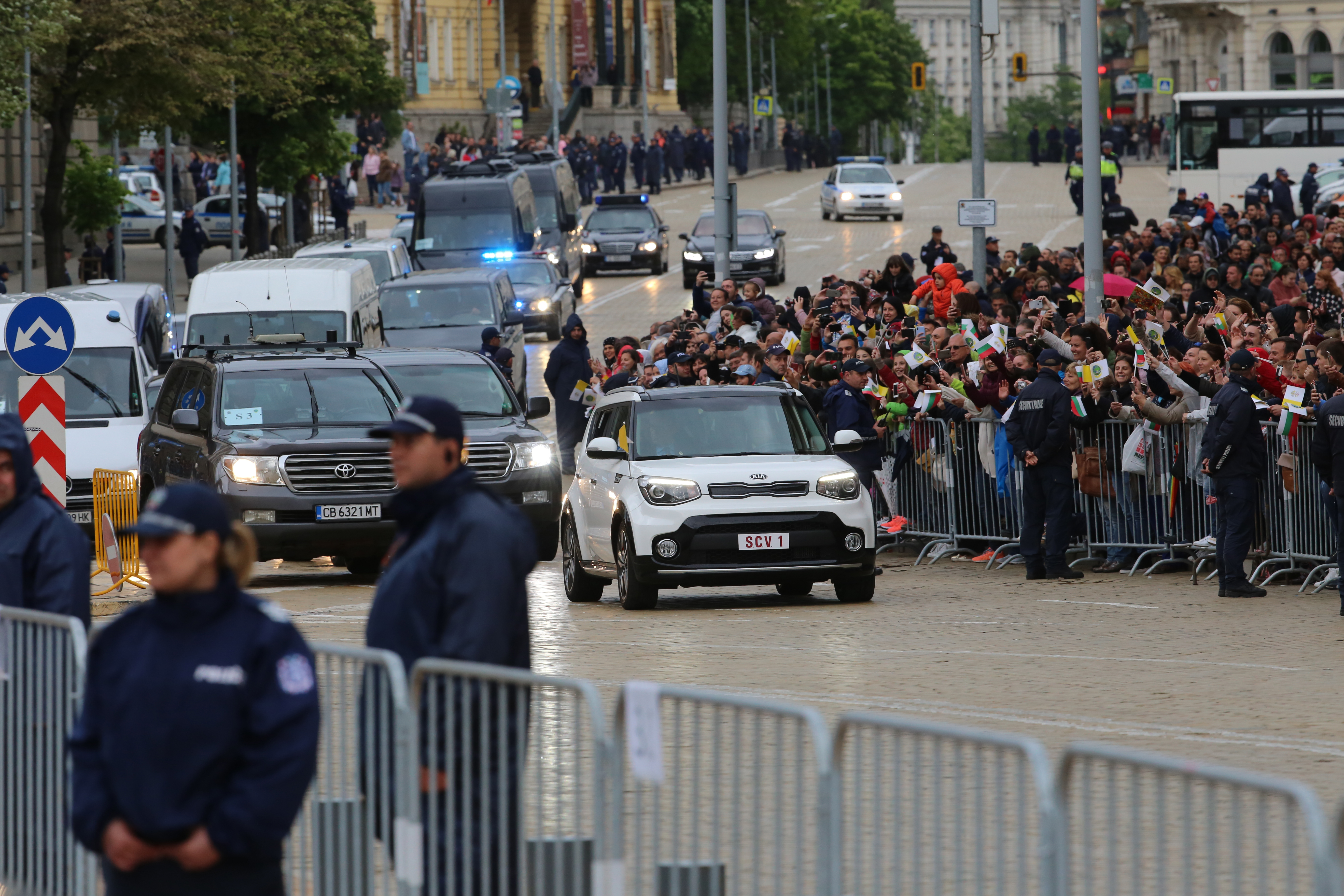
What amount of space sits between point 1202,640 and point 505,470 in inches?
241

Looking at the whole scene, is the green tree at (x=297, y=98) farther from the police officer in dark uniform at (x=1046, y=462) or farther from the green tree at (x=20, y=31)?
the police officer in dark uniform at (x=1046, y=462)

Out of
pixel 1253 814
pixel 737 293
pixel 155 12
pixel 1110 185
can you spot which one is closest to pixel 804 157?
pixel 1110 185

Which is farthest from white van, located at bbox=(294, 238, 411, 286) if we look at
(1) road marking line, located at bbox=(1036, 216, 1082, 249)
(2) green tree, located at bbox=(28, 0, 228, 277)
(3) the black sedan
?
(1) road marking line, located at bbox=(1036, 216, 1082, 249)

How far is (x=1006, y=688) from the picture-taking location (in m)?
11.2

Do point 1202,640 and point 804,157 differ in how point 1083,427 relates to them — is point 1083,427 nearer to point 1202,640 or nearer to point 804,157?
point 1202,640

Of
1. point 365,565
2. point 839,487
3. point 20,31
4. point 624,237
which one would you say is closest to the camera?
point 839,487

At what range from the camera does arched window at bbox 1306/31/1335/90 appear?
3770 inches

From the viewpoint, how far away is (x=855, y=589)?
15.2 meters

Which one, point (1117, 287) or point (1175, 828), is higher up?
point (1117, 287)

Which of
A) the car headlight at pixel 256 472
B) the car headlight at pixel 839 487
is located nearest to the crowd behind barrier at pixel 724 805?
the car headlight at pixel 839 487

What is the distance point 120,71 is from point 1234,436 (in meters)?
26.9

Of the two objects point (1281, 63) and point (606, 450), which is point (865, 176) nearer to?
point (1281, 63)

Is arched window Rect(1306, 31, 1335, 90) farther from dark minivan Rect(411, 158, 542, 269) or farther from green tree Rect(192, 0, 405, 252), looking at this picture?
dark minivan Rect(411, 158, 542, 269)

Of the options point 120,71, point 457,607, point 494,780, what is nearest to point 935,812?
point 494,780
